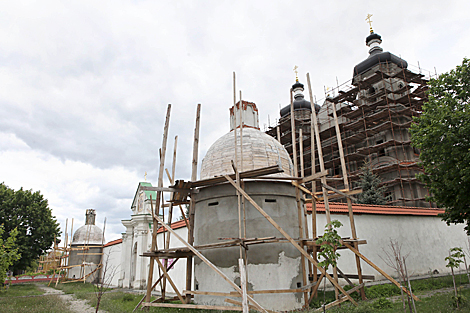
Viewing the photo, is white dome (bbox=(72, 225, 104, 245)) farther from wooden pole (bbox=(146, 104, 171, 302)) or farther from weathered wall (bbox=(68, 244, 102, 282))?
wooden pole (bbox=(146, 104, 171, 302))

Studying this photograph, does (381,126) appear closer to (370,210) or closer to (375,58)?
(375,58)

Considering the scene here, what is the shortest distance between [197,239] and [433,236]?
15.0m

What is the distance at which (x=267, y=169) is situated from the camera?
9867 mm

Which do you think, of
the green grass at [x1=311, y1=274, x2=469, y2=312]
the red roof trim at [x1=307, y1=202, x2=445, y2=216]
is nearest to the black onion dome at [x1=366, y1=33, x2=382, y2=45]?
the red roof trim at [x1=307, y1=202, x2=445, y2=216]

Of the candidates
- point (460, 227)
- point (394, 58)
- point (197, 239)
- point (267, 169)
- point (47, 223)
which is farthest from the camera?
point (394, 58)

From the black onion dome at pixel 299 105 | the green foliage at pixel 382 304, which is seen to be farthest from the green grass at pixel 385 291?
the black onion dome at pixel 299 105

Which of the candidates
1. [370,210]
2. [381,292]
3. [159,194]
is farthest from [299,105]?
[159,194]

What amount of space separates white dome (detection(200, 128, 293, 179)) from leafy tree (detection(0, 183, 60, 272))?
71.5 ft

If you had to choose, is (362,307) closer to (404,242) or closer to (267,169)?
(267,169)

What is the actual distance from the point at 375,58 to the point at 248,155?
28314mm

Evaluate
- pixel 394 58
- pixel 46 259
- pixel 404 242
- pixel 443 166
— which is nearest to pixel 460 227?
pixel 404 242

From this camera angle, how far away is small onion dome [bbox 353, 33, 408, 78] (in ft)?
111

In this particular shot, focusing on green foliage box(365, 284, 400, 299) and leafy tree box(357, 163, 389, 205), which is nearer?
green foliage box(365, 284, 400, 299)

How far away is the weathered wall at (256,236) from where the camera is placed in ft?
33.4
